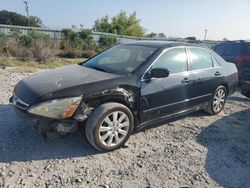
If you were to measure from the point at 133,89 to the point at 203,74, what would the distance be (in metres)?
1.81

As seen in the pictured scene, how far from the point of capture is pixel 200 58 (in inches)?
193

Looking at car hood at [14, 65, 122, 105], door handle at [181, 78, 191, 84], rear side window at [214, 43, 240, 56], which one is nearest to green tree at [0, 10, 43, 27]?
rear side window at [214, 43, 240, 56]

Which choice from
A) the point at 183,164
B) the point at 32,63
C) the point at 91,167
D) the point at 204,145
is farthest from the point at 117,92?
the point at 32,63

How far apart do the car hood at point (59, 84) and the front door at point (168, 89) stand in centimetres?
62

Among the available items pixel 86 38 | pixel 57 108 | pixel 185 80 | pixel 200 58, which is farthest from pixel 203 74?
pixel 86 38

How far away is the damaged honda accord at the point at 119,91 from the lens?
326 centimetres

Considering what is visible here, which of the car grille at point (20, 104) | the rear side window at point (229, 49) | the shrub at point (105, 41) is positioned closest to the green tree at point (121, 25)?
the shrub at point (105, 41)

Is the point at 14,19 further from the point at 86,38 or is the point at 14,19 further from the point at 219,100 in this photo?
the point at 219,100

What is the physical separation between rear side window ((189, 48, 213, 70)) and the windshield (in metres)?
0.93

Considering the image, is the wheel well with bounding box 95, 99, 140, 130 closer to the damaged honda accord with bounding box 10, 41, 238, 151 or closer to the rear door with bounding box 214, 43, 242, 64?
the damaged honda accord with bounding box 10, 41, 238, 151

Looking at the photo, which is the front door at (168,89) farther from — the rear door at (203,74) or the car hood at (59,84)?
the car hood at (59,84)

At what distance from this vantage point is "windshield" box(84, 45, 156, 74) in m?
4.05

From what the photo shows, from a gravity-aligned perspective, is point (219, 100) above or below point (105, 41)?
below

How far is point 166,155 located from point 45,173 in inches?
67.2
